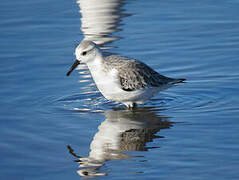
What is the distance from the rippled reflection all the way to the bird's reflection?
3.94 metres

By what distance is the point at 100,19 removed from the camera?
48.2 feet

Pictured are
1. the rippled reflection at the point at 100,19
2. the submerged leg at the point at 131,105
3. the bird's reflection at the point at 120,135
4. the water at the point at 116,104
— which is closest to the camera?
the water at the point at 116,104

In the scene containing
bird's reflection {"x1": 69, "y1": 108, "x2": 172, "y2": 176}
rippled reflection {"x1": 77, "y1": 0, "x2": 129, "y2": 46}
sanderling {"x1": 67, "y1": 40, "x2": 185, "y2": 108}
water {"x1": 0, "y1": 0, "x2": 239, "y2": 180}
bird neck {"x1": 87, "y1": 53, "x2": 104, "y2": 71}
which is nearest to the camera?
water {"x1": 0, "y1": 0, "x2": 239, "y2": 180}

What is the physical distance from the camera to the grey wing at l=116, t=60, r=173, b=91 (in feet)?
31.7

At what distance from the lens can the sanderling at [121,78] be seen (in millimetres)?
9578

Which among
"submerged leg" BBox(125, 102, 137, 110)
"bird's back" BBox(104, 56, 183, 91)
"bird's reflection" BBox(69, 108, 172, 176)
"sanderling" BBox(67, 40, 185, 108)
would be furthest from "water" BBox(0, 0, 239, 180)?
"bird's back" BBox(104, 56, 183, 91)

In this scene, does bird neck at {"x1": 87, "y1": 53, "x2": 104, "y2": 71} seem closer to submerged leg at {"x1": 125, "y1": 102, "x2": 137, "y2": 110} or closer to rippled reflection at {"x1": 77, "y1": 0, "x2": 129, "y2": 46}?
submerged leg at {"x1": 125, "y1": 102, "x2": 137, "y2": 110}

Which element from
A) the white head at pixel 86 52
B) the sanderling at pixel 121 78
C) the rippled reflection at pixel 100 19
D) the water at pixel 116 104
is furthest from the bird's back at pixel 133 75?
the rippled reflection at pixel 100 19

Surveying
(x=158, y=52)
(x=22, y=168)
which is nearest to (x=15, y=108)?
(x=22, y=168)

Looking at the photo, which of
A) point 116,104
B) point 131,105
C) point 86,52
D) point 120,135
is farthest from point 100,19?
point 120,135

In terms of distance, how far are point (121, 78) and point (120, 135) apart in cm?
140

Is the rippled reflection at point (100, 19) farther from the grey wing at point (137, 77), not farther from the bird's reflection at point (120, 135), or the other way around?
the bird's reflection at point (120, 135)

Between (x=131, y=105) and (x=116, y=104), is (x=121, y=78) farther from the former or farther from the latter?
(x=116, y=104)

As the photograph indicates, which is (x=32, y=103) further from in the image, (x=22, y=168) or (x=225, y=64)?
(x=225, y=64)
